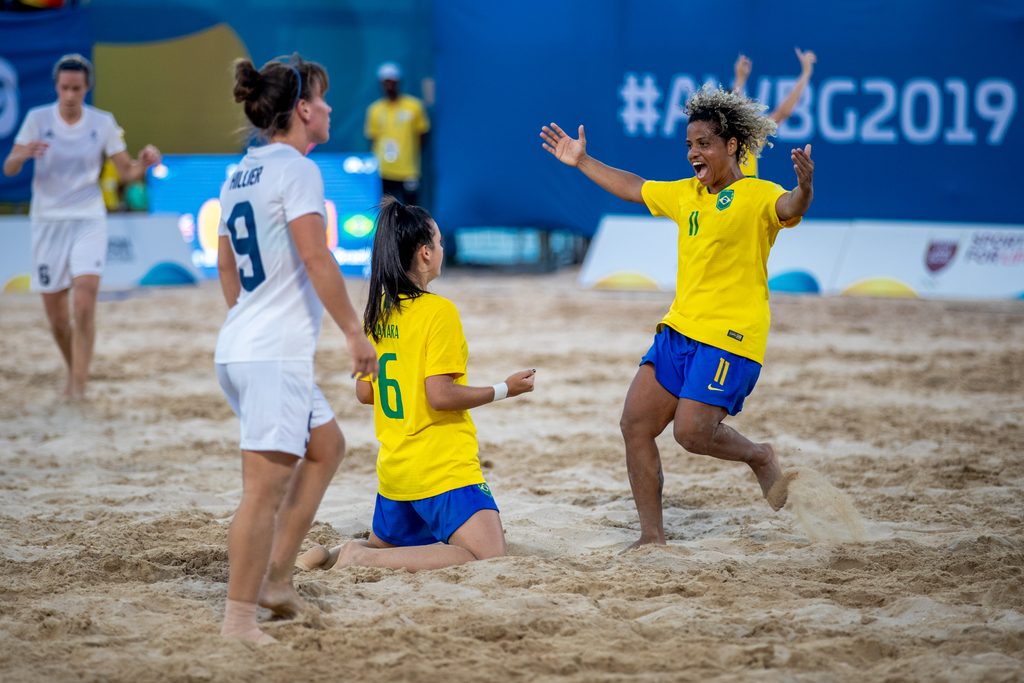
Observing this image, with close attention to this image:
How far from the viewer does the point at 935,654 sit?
3.67 meters

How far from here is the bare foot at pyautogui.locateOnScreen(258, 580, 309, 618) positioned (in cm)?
389

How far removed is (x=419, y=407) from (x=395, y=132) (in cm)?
1125

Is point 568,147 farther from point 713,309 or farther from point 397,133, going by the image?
point 397,133

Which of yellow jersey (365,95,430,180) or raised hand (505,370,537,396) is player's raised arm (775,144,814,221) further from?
yellow jersey (365,95,430,180)

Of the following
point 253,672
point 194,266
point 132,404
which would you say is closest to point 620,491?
point 253,672

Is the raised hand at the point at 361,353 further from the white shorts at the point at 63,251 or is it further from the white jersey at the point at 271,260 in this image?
the white shorts at the point at 63,251

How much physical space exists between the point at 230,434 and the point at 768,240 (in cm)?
391

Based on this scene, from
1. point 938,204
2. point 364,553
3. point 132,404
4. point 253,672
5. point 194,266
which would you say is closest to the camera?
point 253,672

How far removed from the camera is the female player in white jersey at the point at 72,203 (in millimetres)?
8180

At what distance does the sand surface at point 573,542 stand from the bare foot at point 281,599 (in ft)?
0.23

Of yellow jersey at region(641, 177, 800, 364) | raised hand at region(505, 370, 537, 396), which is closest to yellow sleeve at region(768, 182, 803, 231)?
yellow jersey at region(641, 177, 800, 364)

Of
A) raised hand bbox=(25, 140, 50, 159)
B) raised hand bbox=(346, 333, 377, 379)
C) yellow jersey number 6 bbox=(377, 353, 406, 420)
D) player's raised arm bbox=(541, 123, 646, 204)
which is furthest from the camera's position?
raised hand bbox=(25, 140, 50, 159)

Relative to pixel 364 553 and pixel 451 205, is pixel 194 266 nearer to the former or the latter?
pixel 451 205

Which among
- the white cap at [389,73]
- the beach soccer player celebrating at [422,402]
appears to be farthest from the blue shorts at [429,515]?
the white cap at [389,73]
